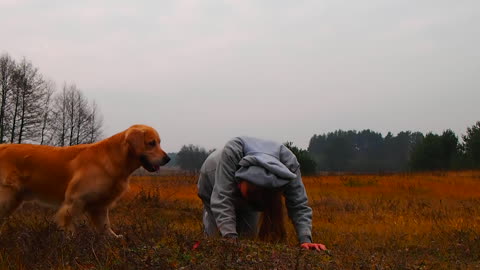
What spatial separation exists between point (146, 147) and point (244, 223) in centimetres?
200

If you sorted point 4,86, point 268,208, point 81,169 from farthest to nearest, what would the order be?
point 4,86
point 81,169
point 268,208

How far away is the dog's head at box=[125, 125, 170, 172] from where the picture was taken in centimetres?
667

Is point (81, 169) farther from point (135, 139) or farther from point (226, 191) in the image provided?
point (226, 191)

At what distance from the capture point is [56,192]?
21.8 feet

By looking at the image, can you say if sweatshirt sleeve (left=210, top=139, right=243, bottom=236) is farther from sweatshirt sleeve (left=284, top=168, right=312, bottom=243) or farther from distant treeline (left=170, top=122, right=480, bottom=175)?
distant treeline (left=170, top=122, right=480, bottom=175)

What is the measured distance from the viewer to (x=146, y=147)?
6.74 metres

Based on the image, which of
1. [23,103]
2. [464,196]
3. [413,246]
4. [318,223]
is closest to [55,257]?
[413,246]

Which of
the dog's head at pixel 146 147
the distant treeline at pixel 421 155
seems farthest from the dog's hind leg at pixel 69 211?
the distant treeline at pixel 421 155

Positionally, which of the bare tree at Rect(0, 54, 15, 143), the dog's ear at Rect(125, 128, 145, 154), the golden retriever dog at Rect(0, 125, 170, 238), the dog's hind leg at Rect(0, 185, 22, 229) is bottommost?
the dog's hind leg at Rect(0, 185, 22, 229)

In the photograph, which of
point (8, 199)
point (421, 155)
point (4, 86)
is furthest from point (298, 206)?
point (421, 155)

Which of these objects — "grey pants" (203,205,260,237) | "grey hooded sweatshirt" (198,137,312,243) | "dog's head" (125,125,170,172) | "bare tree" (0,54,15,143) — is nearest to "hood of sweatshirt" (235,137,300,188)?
"grey hooded sweatshirt" (198,137,312,243)

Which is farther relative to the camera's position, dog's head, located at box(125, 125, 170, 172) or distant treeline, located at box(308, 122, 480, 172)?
distant treeline, located at box(308, 122, 480, 172)

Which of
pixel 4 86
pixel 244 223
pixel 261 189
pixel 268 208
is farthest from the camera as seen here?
pixel 4 86

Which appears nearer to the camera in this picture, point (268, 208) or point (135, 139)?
point (268, 208)
